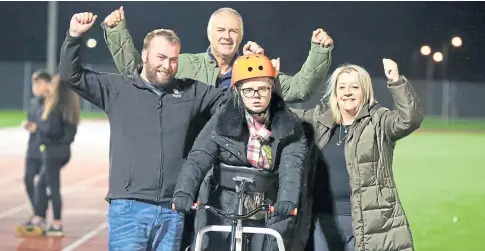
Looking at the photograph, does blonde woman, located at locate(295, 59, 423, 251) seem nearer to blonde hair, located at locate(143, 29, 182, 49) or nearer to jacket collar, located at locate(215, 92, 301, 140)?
jacket collar, located at locate(215, 92, 301, 140)

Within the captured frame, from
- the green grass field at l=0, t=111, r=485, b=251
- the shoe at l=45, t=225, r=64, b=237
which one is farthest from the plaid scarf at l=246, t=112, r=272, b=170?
the shoe at l=45, t=225, r=64, b=237

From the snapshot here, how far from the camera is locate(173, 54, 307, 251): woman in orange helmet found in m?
2.85

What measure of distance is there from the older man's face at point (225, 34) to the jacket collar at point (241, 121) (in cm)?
47

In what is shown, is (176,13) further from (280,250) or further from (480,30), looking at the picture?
(280,250)

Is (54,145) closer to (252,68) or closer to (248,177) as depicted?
(248,177)

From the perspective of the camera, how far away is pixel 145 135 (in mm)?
3029

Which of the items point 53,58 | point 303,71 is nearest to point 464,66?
point 303,71

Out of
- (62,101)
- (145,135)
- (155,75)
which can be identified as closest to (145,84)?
(155,75)

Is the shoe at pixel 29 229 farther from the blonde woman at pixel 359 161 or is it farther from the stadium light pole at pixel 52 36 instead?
the blonde woman at pixel 359 161

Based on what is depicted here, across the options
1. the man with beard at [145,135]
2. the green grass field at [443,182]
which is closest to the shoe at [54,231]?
the green grass field at [443,182]

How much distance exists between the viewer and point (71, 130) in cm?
556

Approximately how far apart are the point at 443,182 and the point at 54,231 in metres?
3.63

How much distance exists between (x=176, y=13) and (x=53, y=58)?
106 cm

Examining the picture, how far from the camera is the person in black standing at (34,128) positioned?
548 cm
